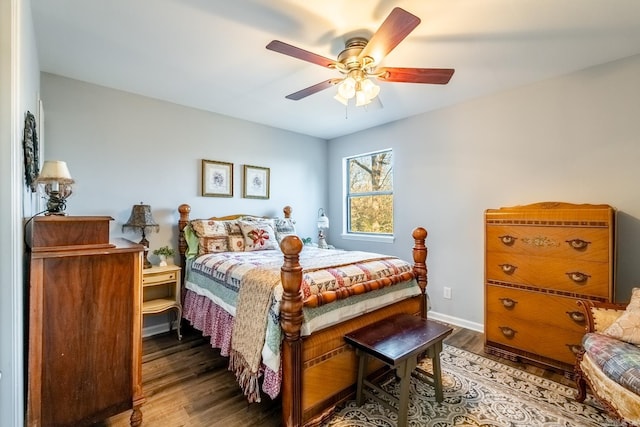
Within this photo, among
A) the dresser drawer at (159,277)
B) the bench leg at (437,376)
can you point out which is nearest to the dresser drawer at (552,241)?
the bench leg at (437,376)

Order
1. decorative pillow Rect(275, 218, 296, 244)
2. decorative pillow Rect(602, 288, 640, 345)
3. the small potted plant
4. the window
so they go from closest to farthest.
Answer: decorative pillow Rect(602, 288, 640, 345)
the small potted plant
decorative pillow Rect(275, 218, 296, 244)
the window

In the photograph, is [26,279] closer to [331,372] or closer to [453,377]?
[331,372]

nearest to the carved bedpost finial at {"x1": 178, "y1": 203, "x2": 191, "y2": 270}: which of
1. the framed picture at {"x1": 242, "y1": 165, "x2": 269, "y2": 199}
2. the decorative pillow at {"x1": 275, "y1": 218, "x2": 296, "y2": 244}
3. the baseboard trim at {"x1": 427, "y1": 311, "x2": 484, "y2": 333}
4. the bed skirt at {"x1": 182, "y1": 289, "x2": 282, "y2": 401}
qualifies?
the bed skirt at {"x1": 182, "y1": 289, "x2": 282, "y2": 401}

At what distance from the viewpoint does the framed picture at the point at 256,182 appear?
3746 mm

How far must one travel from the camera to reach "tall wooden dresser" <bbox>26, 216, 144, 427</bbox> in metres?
1.34

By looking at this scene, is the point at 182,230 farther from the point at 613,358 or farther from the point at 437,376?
the point at 613,358

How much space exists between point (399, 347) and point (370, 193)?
2722mm

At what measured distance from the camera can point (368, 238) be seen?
13.5 feet

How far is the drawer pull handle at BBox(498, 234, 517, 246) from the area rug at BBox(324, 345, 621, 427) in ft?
3.28

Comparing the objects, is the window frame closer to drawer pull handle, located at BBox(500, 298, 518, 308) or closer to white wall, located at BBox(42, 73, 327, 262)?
white wall, located at BBox(42, 73, 327, 262)

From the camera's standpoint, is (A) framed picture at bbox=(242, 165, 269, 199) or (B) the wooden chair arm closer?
(B) the wooden chair arm

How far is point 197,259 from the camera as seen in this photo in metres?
2.85

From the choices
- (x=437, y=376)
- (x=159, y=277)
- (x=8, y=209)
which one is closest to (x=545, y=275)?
(x=437, y=376)

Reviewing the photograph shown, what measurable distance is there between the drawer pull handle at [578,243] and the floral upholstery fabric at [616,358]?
64 cm
